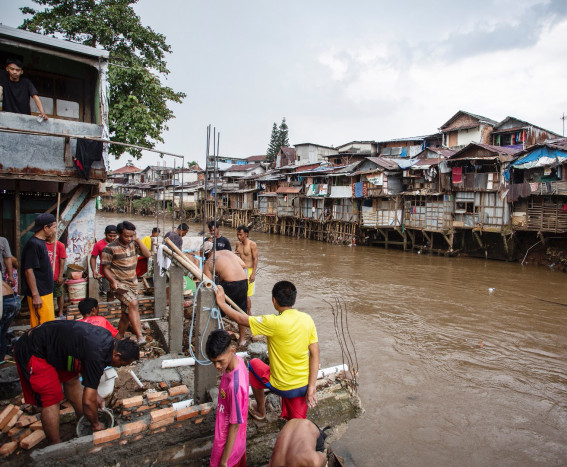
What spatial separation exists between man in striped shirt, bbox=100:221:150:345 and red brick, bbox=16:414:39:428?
1.84 meters

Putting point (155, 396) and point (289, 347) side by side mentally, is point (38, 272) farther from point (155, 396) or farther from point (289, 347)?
point (289, 347)

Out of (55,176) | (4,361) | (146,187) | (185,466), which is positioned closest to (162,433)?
(185,466)

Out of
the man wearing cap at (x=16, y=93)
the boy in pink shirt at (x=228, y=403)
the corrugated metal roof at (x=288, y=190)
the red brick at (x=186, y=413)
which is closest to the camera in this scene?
the boy in pink shirt at (x=228, y=403)

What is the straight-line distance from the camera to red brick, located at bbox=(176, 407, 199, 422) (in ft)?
11.8

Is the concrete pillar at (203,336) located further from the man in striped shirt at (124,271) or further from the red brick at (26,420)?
the man in striped shirt at (124,271)

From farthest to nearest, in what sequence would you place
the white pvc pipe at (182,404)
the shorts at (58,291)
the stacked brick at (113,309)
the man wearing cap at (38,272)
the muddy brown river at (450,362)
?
the shorts at (58,291) < the stacked brick at (113,309) < the muddy brown river at (450,362) < the man wearing cap at (38,272) < the white pvc pipe at (182,404)

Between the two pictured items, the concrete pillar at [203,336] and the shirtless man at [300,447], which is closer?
the shirtless man at [300,447]

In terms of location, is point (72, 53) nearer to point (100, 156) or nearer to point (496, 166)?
point (100, 156)

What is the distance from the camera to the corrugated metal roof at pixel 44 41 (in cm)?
677

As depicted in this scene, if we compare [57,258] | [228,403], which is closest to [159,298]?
[57,258]

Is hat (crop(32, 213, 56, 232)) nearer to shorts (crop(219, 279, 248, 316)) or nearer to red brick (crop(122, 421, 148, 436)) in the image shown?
shorts (crop(219, 279, 248, 316))

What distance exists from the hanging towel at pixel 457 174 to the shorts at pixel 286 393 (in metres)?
23.0

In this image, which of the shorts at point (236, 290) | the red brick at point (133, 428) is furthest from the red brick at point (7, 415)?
the shorts at point (236, 290)

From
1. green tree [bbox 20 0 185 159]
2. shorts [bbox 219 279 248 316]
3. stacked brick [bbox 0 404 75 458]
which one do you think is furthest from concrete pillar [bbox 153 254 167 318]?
green tree [bbox 20 0 185 159]
